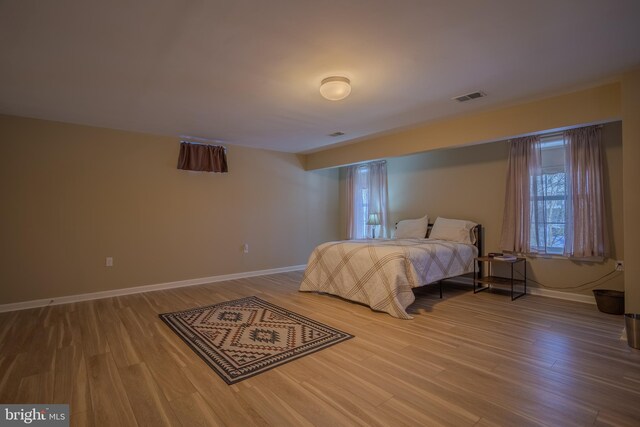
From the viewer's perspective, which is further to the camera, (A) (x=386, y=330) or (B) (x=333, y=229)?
(B) (x=333, y=229)

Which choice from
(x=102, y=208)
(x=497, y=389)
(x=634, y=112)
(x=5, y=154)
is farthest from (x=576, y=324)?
(x=5, y=154)

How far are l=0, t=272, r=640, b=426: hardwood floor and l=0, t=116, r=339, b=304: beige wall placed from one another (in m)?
0.77

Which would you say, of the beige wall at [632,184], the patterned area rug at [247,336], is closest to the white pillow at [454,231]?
the beige wall at [632,184]

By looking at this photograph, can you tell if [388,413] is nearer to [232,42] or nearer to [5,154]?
[232,42]

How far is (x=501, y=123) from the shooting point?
3436 millimetres

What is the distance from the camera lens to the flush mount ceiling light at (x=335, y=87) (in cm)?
258

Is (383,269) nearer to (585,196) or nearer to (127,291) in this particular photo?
(585,196)

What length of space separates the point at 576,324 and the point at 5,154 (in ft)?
20.6

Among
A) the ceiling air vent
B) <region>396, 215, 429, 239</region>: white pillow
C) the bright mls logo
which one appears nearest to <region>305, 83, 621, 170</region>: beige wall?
the ceiling air vent

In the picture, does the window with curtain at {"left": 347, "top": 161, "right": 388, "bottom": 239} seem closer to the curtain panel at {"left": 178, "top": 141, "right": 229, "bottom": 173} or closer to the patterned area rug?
the curtain panel at {"left": 178, "top": 141, "right": 229, "bottom": 173}

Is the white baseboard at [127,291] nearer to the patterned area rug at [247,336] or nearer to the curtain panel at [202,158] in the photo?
the patterned area rug at [247,336]

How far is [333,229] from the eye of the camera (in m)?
6.72

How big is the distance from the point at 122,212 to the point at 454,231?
4.70 meters

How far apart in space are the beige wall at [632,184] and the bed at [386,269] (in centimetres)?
165
